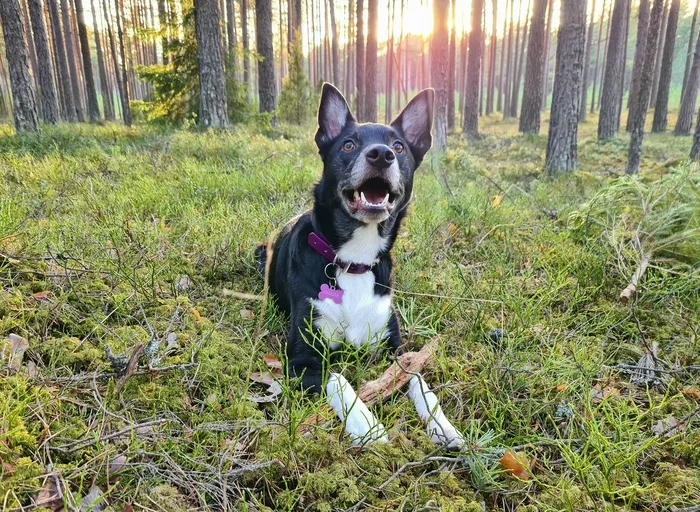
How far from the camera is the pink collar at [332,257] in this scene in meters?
2.73

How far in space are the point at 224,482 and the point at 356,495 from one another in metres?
0.49

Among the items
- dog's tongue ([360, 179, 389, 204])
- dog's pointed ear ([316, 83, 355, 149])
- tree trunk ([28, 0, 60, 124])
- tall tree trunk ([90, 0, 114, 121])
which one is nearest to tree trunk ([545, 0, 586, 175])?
dog's pointed ear ([316, 83, 355, 149])

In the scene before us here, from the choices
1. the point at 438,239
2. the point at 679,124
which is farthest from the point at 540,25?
the point at 438,239

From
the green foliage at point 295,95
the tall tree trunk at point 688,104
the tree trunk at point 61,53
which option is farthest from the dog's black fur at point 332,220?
the tree trunk at point 61,53

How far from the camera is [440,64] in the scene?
33.8 ft

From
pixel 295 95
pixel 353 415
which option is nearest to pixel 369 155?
pixel 353 415

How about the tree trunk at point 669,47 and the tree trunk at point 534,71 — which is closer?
the tree trunk at point 669,47

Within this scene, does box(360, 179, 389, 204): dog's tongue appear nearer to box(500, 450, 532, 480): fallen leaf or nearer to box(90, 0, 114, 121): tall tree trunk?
box(500, 450, 532, 480): fallen leaf

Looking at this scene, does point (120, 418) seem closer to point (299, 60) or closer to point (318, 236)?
point (318, 236)

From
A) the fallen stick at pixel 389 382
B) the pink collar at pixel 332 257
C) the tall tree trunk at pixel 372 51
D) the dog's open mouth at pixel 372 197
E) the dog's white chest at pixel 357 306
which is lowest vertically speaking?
the fallen stick at pixel 389 382

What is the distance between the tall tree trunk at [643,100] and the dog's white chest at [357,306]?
22.8 feet

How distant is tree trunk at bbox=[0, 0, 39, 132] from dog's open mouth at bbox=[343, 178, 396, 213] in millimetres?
8633

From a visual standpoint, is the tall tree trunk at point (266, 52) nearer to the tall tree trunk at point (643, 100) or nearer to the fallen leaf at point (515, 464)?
the tall tree trunk at point (643, 100)

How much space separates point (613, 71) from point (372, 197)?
53.3ft
